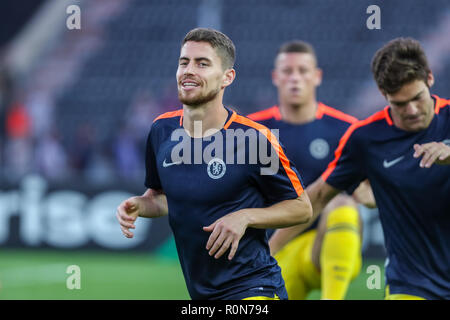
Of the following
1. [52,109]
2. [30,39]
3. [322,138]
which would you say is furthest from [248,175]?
[30,39]

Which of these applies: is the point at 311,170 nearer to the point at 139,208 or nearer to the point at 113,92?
the point at 139,208

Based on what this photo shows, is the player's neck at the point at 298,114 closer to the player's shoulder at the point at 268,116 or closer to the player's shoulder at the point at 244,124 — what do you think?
the player's shoulder at the point at 268,116

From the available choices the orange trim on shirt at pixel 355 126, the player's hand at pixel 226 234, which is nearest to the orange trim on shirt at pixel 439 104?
the orange trim on shirt at pixel 355 126

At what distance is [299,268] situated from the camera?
6812mm

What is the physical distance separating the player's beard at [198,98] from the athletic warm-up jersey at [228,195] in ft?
0.60

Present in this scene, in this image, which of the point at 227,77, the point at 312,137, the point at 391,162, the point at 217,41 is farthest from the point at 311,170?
the point at 217,41

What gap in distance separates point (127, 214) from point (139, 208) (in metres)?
0.12

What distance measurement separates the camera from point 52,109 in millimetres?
18359

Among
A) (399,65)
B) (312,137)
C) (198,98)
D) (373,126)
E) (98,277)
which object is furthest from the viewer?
(98,277)

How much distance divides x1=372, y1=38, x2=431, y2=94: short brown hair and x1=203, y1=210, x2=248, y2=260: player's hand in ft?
4.72
